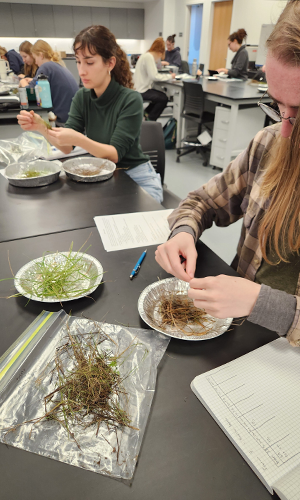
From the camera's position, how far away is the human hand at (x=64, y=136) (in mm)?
1631

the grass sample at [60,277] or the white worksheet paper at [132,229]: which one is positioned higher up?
the grass sample at [60,277]

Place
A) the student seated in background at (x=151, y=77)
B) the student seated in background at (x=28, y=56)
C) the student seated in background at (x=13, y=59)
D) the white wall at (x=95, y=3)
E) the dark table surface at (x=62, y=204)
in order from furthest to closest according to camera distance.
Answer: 1. the white wall at (x=95, y=3)
2. the student seated in background at (x=13, y=59)
3. the student seated in background at (x=151, y=77)
4. the student seated in background at (x=28, y=56)
5. the dark table surface at (x=62, y=204)

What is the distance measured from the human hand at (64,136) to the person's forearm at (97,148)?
25mm

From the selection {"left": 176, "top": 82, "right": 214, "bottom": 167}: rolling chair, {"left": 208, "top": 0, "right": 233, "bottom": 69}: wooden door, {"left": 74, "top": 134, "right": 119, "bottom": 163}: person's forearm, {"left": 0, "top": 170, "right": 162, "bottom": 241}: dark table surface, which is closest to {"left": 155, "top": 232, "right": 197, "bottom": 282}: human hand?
{"left": 0, "top": 170, "right": 162, "bottom": 241}: dark table surface

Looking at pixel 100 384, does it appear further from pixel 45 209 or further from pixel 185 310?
pixel 45 209

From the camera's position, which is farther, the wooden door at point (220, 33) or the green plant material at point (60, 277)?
the wooden door at point (220, 33)

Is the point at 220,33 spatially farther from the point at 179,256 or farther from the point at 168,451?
the point at 168,451

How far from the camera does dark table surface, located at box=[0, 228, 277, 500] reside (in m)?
0.47

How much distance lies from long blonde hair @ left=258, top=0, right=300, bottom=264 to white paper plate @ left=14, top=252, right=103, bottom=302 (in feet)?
1.56

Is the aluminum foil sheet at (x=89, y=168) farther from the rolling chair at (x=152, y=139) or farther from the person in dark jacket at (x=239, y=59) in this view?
the person in dark jacket at (x=239, y=59)

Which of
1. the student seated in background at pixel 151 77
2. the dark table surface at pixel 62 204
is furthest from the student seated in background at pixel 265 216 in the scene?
the student seated in background at pixel 151 77

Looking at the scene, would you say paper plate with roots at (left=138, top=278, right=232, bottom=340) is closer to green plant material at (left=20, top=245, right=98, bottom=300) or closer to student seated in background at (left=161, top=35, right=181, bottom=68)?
green plant material at (left=20, top=245, right=98, bottom=300)

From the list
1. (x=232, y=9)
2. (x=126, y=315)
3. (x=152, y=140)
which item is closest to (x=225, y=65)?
(x=232, y=9)

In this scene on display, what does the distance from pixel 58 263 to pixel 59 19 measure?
11.0 meters
